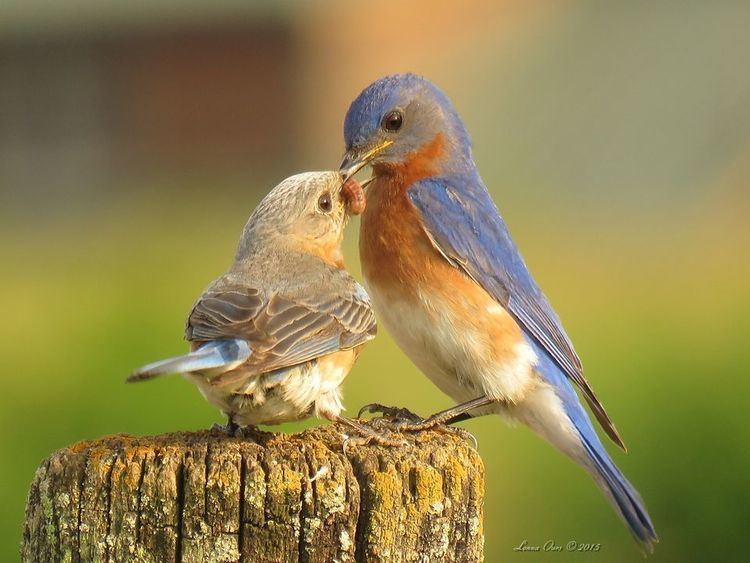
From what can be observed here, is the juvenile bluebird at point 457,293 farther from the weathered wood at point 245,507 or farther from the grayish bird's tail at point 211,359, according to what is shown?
the weathered wood at point 245,507

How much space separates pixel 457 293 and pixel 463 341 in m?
0.23

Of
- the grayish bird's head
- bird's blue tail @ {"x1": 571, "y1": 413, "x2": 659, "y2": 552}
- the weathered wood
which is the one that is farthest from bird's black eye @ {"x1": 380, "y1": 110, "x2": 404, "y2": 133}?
the weathered wood

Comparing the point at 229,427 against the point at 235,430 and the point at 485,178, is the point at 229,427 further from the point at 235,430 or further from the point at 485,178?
the point at 485,178

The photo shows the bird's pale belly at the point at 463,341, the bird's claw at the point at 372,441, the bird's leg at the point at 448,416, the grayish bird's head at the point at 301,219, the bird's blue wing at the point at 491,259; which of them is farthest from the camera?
the bird's blue wing at the point at 491,259

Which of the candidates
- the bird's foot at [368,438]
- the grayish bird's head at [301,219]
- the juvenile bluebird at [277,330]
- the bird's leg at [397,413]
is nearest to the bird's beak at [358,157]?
the grayish bird's head at [301,219]

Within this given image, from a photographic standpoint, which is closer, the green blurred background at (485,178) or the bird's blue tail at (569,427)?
the bird's blue tail at (569,427)

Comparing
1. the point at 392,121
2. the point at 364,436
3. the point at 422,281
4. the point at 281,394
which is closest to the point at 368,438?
the point at 364,436

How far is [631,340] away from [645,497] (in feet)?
5.44

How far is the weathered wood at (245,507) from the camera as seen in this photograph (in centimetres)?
420

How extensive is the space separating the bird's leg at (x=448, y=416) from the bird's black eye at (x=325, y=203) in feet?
3.26

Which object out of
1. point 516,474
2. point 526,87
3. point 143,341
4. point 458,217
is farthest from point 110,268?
point 526,87

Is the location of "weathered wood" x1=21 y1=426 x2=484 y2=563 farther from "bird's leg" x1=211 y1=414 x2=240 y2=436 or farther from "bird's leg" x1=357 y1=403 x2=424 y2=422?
"bird's leg" x1=357 y1=403 x2=424 y2=422

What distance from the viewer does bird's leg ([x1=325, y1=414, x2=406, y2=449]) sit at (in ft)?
15.5

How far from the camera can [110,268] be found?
36.0ft
